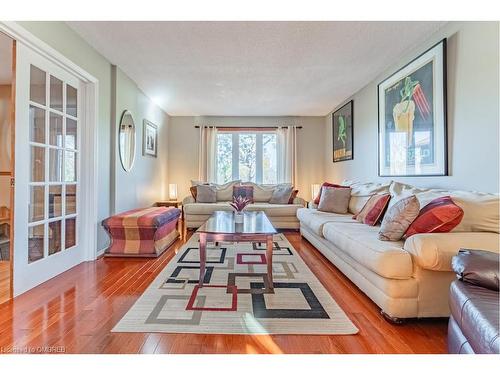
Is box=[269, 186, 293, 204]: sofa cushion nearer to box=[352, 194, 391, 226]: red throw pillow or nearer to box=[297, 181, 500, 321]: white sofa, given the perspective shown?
box=[352, 194, 391, 226]: red throw pillow

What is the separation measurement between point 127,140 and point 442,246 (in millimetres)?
3942

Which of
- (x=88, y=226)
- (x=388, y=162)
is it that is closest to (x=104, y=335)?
(x=88, y=226)

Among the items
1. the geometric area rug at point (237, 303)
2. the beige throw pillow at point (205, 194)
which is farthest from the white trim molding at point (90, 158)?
the beige throw pillow at point (205, 194)

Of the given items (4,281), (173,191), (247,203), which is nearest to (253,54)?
(247,203)

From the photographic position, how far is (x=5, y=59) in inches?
137

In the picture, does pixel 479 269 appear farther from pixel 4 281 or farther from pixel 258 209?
pixel 258 209

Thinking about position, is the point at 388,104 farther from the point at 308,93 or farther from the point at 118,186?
the point at 118,186

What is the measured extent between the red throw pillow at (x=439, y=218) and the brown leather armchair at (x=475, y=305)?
504 millimetres

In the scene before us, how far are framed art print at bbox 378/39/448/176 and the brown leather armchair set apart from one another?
5.22ft

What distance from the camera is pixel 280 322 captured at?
1.88 meters

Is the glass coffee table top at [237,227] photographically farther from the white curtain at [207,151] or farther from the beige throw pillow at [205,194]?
the white curtain at [207,151]

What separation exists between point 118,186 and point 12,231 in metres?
1.67

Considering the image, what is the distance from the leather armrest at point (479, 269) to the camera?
132cm

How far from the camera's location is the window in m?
6.59
